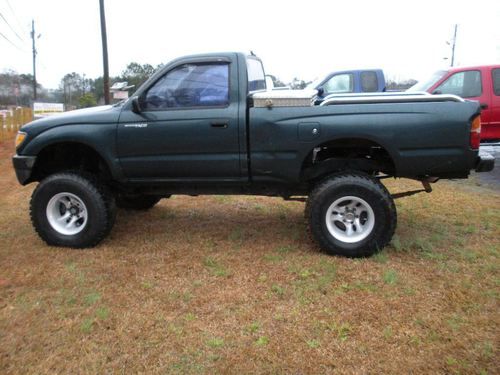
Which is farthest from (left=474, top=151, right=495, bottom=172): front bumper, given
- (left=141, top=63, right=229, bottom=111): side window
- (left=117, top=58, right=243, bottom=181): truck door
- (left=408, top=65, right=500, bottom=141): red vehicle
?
(left=408, top=65, right=500, bottom=141): red vehicle

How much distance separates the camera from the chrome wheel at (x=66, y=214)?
473 cm

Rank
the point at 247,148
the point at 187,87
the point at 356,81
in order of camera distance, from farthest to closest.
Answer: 1. the point at 356,81
2. the point at 187,87
3. the point at 247,148

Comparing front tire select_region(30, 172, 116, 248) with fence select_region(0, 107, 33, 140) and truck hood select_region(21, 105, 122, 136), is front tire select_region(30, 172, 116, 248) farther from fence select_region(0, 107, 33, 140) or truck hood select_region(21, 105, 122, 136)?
fence select_region(0, 107, 33, 140)

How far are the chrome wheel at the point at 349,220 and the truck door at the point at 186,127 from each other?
1.00m

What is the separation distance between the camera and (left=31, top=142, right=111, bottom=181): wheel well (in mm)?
4766

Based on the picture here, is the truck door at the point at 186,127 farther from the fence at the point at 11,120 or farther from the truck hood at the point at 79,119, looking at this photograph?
the fence at the point at 11,120

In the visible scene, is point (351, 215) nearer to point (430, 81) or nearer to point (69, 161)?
point (69, 161)

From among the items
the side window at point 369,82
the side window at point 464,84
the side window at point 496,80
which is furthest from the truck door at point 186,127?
the side window at point 369,82

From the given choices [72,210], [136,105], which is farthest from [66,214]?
[136,105]

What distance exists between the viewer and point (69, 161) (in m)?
5.08

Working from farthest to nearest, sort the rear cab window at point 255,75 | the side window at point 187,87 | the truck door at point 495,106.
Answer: the truck door at point 495,106
the rear cab window at point 255,75
the side window at point 187,87

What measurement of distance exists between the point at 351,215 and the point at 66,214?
2946 mm

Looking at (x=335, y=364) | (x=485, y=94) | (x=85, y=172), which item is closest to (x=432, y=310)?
(x=335, y=364)

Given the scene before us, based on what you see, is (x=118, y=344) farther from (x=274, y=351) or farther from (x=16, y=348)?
(x=274, y=351)
